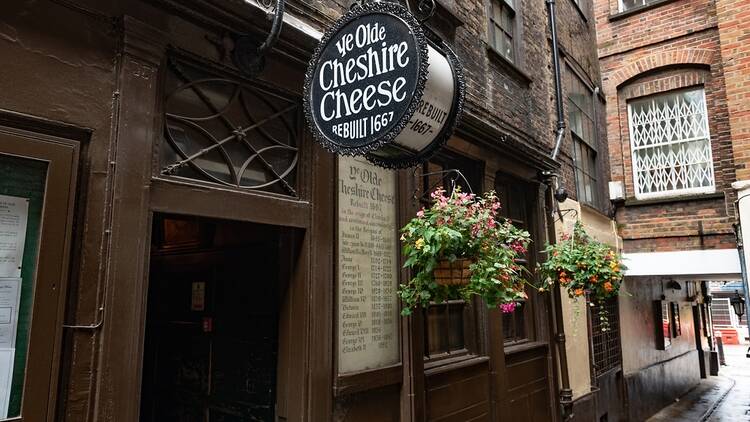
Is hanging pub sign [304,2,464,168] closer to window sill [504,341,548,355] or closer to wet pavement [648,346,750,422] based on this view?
window sill [504,341,548,355]

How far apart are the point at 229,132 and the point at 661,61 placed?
32.1 feet

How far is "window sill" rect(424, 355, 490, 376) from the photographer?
194 inches

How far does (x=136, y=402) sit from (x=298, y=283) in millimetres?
1320

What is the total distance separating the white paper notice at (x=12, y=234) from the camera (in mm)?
2342

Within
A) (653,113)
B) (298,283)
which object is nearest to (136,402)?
(298,283)

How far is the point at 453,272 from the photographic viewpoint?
390cm

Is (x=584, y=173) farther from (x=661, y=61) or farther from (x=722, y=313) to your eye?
(x=722, y=313)

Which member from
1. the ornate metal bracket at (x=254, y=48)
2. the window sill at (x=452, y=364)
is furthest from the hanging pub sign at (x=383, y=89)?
the window sill at (x=452, y=364)

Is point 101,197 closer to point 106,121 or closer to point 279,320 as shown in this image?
point 106,121

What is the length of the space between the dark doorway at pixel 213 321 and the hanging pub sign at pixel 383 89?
1196 mm

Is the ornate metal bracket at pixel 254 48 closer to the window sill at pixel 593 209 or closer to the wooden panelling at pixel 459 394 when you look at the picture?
the wooden panelling at pixel 459 394

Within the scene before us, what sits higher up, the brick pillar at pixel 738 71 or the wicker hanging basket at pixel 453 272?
the brick pillar at pixel 738 71

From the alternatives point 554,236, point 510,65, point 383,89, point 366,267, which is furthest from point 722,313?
point 383,89

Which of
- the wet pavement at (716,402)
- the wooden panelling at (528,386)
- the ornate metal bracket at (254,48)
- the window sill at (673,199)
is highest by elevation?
the window sill at (673,199)
